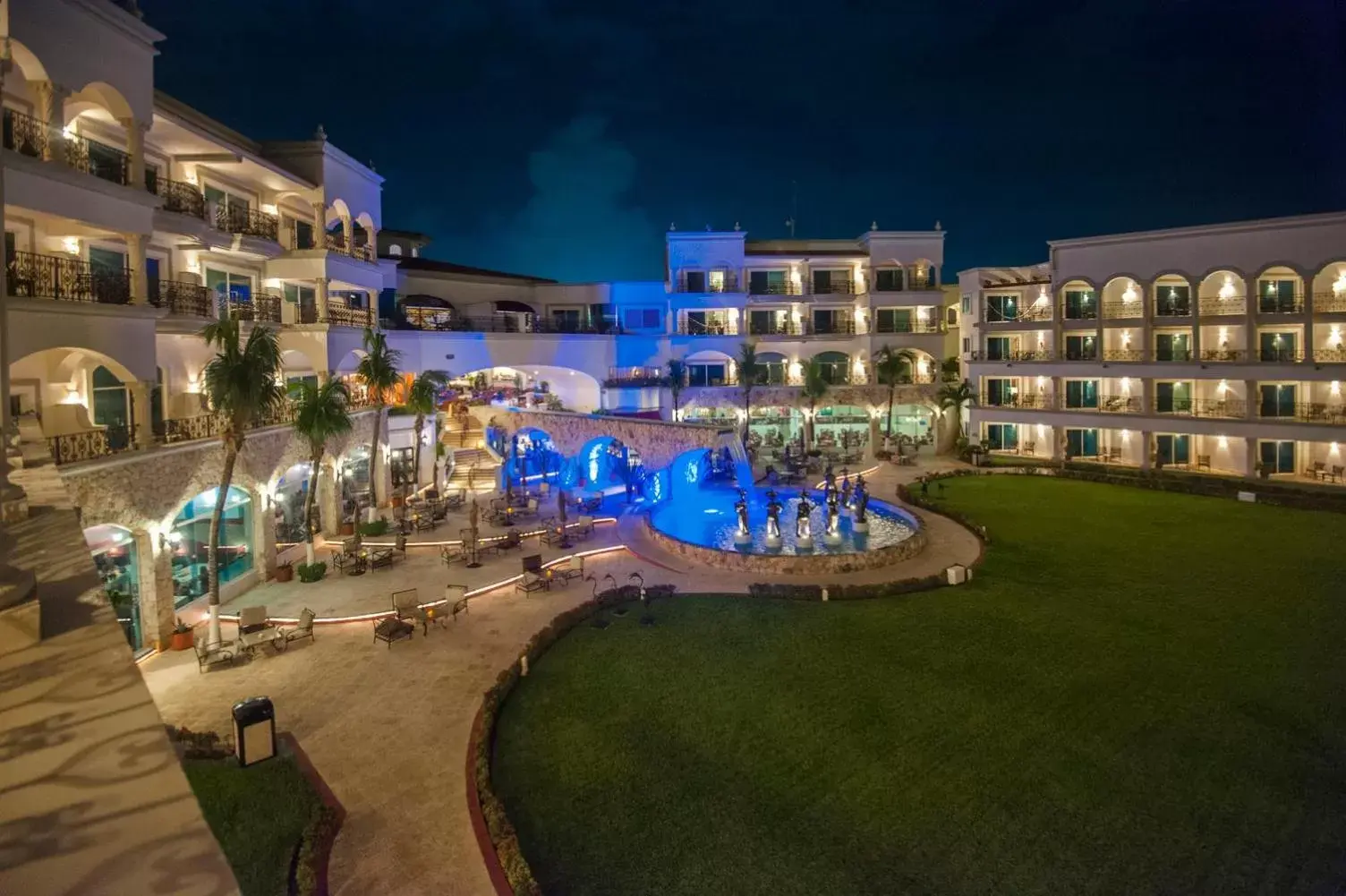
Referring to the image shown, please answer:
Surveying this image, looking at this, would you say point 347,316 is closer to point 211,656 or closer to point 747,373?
point 211,656

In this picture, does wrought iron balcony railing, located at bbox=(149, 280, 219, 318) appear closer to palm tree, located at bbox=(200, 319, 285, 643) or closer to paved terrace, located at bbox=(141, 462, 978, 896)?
palm tree, located at bbox=(200, 319, 285, 643)

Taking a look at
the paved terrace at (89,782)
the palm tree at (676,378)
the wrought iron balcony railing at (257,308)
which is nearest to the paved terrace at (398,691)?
the paved terrace at (89,782)

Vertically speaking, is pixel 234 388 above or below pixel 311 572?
above

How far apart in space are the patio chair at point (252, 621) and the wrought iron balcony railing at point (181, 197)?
1146cm

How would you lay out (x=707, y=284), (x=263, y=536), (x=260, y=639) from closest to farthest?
(x=260, y=639)
(x=263, y=536)
(x=707, y=284)

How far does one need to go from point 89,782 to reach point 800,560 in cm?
1955

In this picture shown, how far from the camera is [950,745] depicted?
1232 centimetres

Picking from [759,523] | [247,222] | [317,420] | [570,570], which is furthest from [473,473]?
[570,570]

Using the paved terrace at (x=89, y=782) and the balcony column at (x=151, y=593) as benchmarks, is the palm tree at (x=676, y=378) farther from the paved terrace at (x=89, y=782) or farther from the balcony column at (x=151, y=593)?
the paved terrace at (x=89, y=782)


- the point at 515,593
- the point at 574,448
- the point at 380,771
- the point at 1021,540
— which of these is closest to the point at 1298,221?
the point at 1021,540

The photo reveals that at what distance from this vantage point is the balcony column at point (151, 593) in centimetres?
1677

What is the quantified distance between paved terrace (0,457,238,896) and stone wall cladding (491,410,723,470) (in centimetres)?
2451

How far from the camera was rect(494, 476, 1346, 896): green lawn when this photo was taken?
9680mm

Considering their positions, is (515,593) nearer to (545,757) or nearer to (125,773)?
(545,757)
